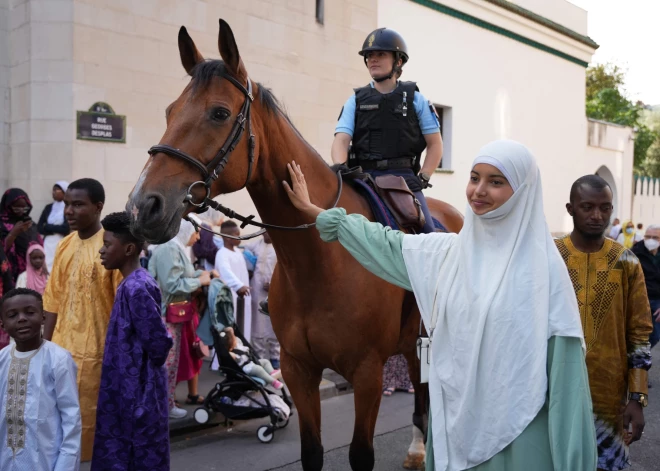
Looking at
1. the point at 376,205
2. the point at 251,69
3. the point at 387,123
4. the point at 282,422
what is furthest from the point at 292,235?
the point at 251,69

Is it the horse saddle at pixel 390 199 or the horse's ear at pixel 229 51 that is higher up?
the horse's ear at pixel 229 51

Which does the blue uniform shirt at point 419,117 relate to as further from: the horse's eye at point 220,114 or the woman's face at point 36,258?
the woman's face at point 36,258

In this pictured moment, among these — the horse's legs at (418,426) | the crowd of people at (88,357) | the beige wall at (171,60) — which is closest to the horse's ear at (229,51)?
the crowd of people at (88,357)

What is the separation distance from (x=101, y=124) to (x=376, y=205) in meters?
5.19

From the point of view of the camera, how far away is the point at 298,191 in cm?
304

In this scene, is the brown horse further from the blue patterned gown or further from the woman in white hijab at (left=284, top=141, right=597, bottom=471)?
the woman in white hijab at (left=284, top=141, right=597, bottom=471)

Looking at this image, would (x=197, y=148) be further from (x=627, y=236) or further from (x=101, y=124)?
(x=627, y=236)

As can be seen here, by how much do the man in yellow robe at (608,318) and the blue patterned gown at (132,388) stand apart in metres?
2.21

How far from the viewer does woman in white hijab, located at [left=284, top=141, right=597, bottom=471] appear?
6.73 feet

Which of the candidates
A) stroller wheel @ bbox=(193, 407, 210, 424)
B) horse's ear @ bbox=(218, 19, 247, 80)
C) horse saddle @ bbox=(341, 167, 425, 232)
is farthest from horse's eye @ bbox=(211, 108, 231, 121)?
stroller wheel @ bbox=(193, 407, 210, 424)

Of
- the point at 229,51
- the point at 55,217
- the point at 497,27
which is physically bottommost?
the point at 55,217

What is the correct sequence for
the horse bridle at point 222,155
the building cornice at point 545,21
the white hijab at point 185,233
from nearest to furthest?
the horse bridle at point 222,155 < the white hijab at point 185,233 < the building cornice at point 545,21

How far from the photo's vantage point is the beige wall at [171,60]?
766 centimetres

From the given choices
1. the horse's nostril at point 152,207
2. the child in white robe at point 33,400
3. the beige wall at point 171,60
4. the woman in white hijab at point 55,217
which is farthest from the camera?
the beige wall at point 171,60
